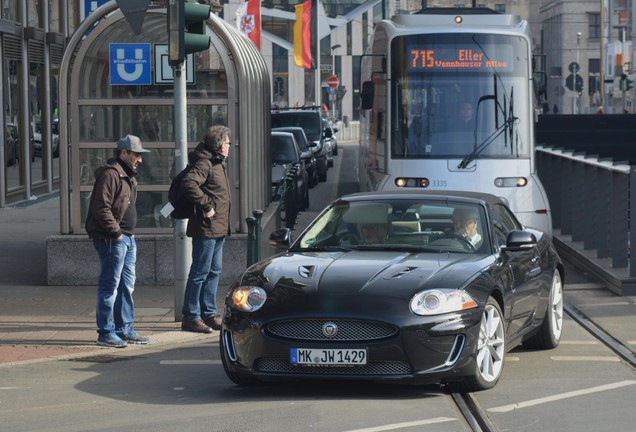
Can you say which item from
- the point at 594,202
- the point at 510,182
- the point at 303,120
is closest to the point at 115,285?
the point at 594,202

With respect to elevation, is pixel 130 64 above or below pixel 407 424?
above

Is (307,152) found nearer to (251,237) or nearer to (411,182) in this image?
(411,182)

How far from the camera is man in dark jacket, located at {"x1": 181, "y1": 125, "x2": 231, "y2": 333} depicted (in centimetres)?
1167

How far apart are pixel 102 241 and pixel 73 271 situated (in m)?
4.09

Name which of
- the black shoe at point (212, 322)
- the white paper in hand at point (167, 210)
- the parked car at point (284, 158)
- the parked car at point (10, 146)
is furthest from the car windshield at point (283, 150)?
the white paper in hand at point (167, 210)

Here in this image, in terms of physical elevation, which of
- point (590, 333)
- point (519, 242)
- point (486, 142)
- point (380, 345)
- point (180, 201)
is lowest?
point (590, 333)

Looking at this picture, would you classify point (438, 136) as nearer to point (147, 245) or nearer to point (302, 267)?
point (147, 245)

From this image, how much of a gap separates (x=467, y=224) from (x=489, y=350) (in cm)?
123

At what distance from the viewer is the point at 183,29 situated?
12125 mm

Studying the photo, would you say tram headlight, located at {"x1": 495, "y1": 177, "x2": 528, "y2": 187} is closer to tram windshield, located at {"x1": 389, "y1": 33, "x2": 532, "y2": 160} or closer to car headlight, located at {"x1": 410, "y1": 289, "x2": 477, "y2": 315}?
tram windshield, located at {"x1": 389, "y1": 33, "x2": 532, "y2": 160}

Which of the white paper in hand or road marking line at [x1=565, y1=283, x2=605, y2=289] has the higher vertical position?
the white paper in hand

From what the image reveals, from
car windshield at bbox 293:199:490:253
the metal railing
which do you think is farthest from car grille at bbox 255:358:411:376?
the metal railing

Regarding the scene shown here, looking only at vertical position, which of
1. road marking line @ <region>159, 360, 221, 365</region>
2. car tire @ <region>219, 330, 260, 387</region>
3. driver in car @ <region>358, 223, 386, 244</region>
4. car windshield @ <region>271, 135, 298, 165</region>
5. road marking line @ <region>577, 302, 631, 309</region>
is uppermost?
car windshield @ <region>271, 135, 298, 165</region>

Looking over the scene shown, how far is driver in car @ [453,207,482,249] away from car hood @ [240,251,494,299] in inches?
10.8
